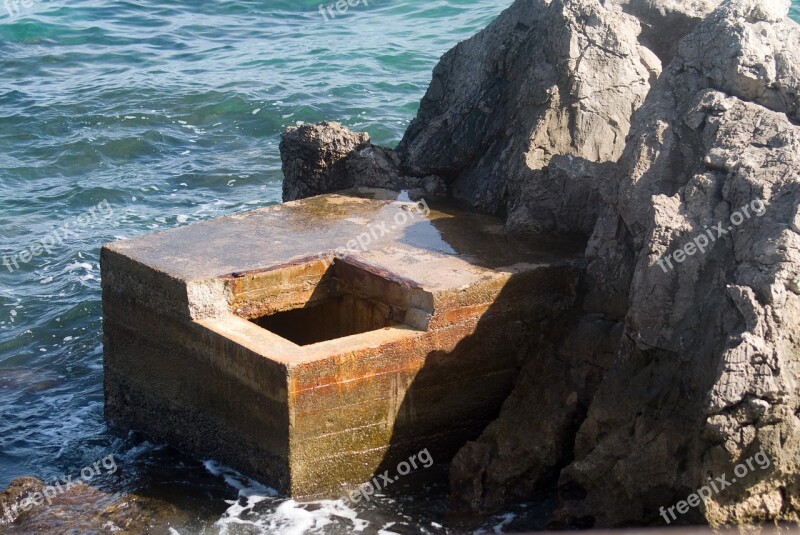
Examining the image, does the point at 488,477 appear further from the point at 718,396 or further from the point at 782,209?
the point at 782,209

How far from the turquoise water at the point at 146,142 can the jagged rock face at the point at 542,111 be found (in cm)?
251

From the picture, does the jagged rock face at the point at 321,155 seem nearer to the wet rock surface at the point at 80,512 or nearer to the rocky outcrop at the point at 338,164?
the rocky outcrop at the point at 338,164

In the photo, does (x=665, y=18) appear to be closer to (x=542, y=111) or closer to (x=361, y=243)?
(x=542, y=111)

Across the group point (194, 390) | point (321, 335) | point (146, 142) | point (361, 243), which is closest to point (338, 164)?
point (361, 243)

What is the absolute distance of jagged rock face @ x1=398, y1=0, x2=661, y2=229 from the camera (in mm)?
8266

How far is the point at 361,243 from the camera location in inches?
309

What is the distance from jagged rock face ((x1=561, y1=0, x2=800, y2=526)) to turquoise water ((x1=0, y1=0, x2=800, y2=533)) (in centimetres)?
106

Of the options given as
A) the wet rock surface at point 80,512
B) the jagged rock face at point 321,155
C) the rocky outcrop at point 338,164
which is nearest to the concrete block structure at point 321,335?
the wet rock surface at point 80,512

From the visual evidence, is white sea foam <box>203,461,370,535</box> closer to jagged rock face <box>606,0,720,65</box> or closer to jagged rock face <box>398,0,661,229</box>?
jagged rock face <box>398,0,661,229</box>

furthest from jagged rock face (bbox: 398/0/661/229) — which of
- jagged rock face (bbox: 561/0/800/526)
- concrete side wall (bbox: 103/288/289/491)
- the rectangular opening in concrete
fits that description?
concrete side wall (bbox: 103/288/289/491)

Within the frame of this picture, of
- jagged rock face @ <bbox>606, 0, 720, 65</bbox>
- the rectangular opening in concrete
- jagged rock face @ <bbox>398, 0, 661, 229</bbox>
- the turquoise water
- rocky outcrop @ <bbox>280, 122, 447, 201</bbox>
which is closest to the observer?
the rectangular opening in concrete

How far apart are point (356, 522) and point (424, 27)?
15.7 m

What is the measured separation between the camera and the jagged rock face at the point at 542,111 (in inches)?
325

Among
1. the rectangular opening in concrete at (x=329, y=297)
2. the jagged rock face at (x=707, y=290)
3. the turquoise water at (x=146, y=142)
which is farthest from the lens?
the turquoise water at (x=146, y=142)
